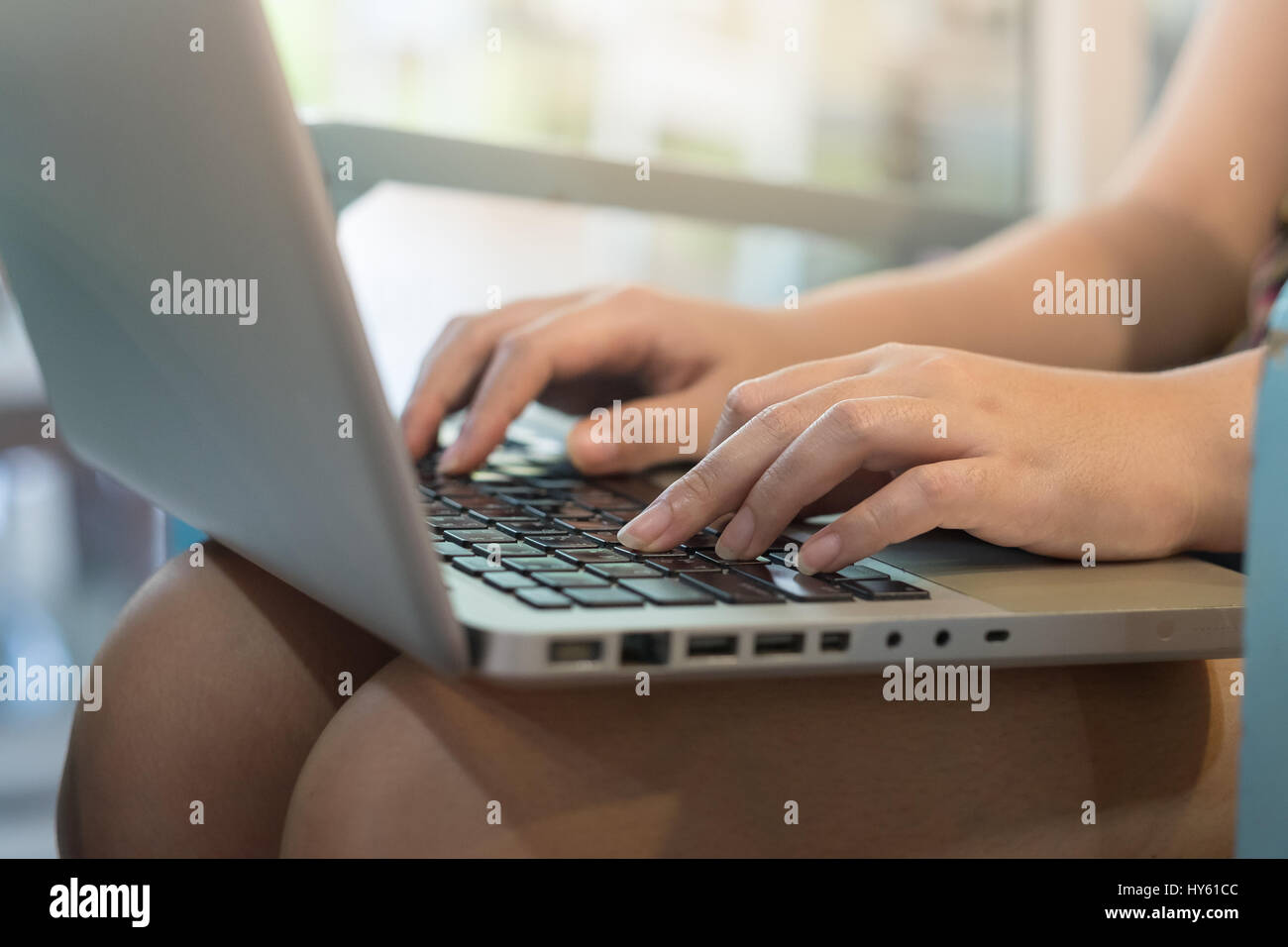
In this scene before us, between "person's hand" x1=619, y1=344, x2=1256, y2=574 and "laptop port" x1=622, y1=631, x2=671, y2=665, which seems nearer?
"laptop port" x1=622, y1=631, x2=671, y2=665

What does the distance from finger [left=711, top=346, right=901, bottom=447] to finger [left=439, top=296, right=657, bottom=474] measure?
0.18 meters

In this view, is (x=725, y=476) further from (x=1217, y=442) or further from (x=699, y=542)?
(x=1217, y=442)

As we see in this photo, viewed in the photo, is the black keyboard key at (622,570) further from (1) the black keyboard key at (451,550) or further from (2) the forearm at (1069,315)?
(2) the forearm at (1069,315)

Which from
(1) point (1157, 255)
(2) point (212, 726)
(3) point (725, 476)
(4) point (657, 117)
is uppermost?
(4) point (657, 117)

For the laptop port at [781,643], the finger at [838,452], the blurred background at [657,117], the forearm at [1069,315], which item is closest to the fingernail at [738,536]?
the finger at [838,452]

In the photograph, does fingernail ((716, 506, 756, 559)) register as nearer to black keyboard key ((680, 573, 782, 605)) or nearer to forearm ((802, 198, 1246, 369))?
black keyboard key ((680, 573, 782, 605))

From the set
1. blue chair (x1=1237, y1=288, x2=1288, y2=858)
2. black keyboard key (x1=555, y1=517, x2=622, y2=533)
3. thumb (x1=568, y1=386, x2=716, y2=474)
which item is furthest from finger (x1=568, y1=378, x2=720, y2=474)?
blue chair (x1=1237, y1=288, x2=1288, y2=858)

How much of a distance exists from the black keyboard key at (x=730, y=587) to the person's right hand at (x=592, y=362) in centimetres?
25

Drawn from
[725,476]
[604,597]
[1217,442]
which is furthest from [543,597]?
[1217,442]

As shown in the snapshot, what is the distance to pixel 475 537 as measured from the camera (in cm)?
47

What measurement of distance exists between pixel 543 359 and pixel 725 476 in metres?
0.23

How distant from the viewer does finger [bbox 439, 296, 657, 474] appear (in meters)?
0.65
